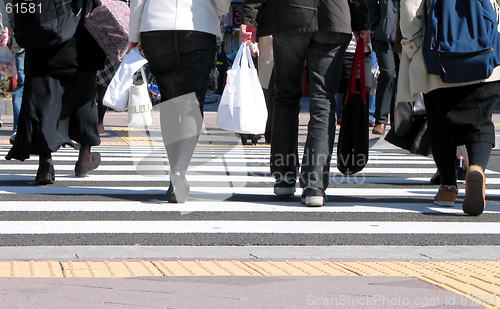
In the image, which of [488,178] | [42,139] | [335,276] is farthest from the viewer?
[488,178]

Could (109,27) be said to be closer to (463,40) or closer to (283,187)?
(283,187)

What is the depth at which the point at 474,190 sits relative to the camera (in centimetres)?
492

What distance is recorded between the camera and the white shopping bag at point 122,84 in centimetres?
951

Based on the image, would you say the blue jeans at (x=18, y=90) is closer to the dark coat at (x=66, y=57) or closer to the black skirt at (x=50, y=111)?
the black skirt at (x=50, y=111)

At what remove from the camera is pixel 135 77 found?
1045cm

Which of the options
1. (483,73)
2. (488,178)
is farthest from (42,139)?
(488,178)

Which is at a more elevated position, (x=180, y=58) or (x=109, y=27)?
(x=109, y=27)

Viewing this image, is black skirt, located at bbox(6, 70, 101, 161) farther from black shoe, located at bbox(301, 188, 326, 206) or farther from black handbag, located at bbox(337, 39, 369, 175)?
black handbag, located at bbox(337, 39, 369, 175)

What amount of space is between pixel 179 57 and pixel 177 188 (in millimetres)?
845

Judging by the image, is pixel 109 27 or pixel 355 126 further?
pixel 109 27

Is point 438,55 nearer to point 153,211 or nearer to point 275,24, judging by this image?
point 275,24

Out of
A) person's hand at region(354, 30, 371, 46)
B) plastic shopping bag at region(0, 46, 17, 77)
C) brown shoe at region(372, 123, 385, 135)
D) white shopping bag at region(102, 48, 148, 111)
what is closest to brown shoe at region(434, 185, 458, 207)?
person's hand at region(354, 30, 371, 46)

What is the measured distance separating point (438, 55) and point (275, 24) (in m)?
1.04

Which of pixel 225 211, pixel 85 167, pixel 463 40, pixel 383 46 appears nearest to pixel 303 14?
pixel 463 40
